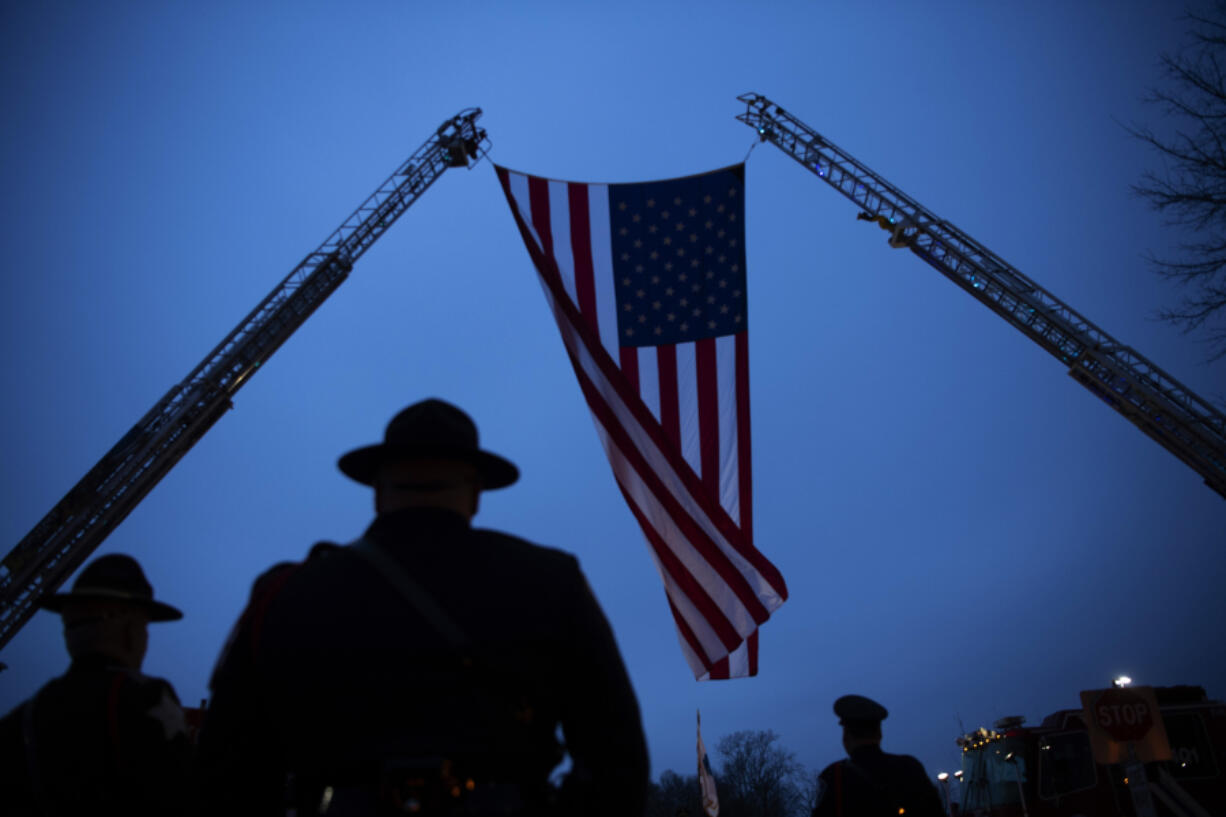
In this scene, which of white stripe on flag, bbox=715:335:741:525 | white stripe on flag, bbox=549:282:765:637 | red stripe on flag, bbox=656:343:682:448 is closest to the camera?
white stripe on flag, bbox=549:282:765:637

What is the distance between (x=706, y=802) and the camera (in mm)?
14875

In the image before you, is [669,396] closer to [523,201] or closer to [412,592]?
[523,201]

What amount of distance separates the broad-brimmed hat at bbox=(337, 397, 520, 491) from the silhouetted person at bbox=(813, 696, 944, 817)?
3248 millimetres

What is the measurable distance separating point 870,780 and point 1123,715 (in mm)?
5691

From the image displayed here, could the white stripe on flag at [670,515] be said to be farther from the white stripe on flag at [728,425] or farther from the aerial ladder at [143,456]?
the aerial ladder at [143,456]

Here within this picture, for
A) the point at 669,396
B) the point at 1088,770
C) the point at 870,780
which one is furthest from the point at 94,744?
the point at 1088,770

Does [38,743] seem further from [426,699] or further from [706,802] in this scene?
[706,802]

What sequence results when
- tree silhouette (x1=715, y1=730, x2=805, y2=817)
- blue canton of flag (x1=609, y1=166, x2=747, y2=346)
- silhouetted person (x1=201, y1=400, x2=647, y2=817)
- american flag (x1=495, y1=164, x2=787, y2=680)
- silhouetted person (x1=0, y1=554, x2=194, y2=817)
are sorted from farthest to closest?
tree silhouette (x1=715, y1=730, x2=805, y2=817) → blue canton of flag (x1=609, y1=166, x2=747, y2=346) → american flag (x1=495, y1=164, x2=787, y2=680) → silhouetted person (x1=0, y1=554, x2=194, y2=817) → silhouetted person (x1=201, y1=400, x2=647, y2=817)

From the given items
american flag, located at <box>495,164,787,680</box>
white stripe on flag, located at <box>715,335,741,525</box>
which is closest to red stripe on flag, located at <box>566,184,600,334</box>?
american flag, located at <box>495,164,787,680</box>

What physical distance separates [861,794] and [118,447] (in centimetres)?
1608

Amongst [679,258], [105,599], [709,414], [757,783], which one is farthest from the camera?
[757,783]

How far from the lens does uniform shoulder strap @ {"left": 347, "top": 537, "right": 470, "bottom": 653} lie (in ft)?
5.61

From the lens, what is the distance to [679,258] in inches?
308

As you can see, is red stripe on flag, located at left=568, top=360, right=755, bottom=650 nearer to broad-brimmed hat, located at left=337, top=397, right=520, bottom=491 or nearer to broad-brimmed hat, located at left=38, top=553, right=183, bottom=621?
broad-brimmed hat, located at left=38, top=553, right=183, bottom=621
